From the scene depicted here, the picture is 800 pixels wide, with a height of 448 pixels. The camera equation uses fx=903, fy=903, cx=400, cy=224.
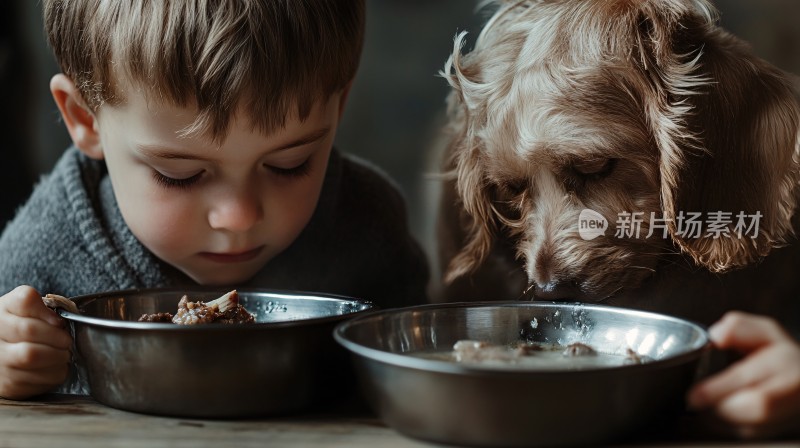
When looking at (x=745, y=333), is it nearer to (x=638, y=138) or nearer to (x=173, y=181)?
(x=638, y=138)

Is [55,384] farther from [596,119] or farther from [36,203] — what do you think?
[596,119]

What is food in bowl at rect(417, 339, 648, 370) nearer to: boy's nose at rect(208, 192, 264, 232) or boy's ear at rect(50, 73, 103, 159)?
boy's nose at rect(208, 192, 264, 232)

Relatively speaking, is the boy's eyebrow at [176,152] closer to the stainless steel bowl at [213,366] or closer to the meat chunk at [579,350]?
the stainless steel bowl at [213,366]

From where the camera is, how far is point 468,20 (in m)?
1.25

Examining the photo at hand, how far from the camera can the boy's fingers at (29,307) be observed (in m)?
1.04

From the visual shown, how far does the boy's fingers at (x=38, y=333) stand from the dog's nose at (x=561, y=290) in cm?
56

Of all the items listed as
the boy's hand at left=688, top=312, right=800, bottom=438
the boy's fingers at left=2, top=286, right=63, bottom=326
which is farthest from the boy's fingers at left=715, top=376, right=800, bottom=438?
the boy's fingers at left=2, top=286, right=63, bottom=326

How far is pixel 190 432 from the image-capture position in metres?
0.90

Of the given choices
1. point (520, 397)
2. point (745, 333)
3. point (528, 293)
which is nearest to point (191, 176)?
point (528, 293)

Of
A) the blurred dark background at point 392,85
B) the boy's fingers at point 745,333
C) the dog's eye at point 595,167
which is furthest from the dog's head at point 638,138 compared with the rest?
the boy's fingers at point 745,333

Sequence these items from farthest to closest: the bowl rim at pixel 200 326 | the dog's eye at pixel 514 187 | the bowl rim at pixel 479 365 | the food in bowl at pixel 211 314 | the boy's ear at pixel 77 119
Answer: the boy's ear at pixel 77 119
the dog's eye at pixel 514 187
the food in bowl at pixel 211 314
the bowl rim at pixel 200 326
the bowl rim at pixel 479 365

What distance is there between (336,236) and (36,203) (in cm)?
47

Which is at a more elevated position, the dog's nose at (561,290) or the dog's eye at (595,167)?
the dog's eye at (595,167)

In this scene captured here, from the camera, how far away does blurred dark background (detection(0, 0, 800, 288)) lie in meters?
1.15
